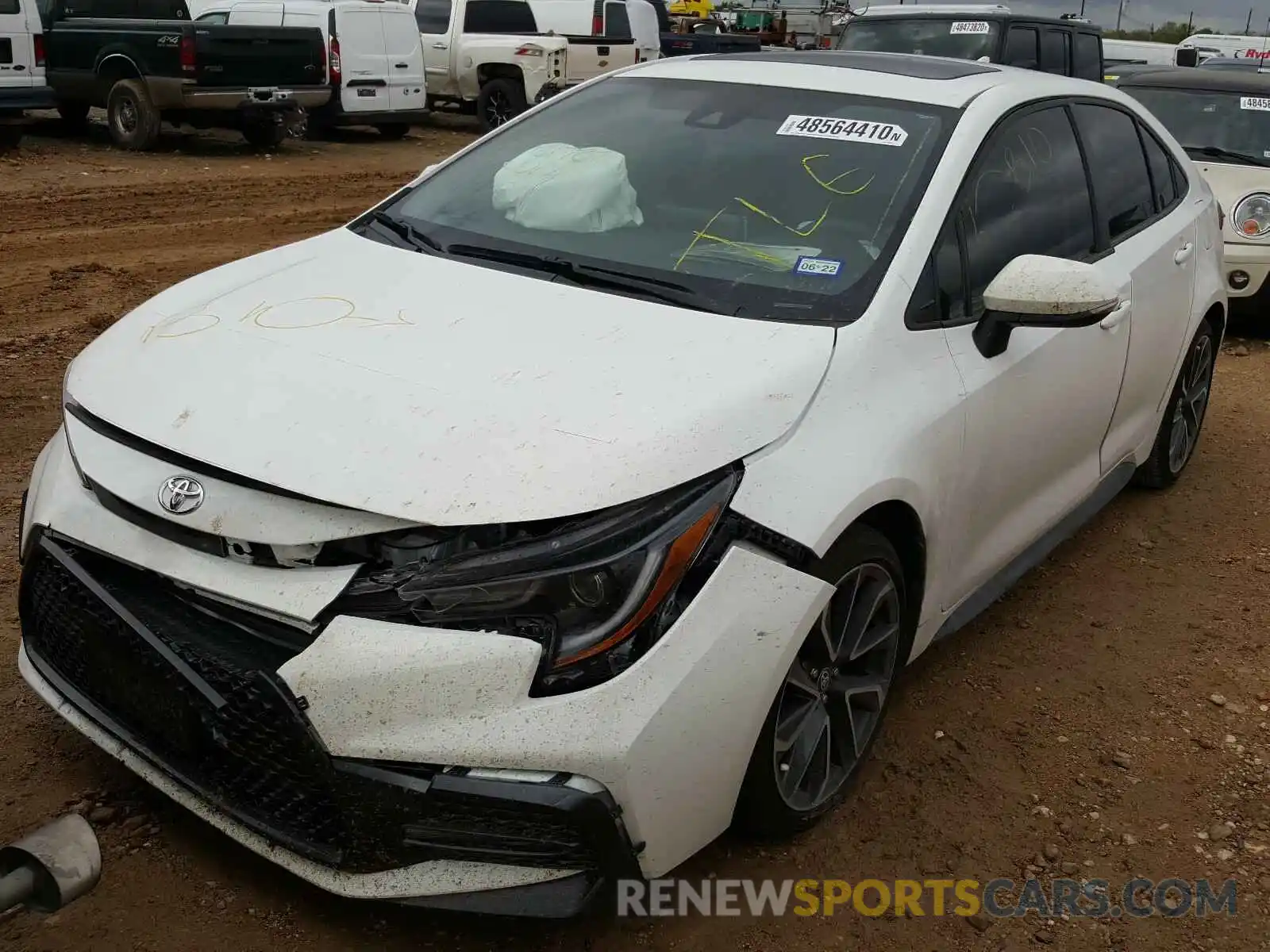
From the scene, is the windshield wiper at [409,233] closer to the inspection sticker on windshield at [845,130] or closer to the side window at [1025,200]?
the inspection sticker on windshield at [845,130]

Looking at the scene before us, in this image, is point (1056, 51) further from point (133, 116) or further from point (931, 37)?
point (133, 116)

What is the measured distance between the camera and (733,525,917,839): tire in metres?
2.68

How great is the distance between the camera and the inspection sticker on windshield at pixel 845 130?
338 centimetres

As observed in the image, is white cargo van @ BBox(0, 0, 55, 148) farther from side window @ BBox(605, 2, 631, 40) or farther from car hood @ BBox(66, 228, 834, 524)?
car hood @ BBox(66, 228, 834, 524)

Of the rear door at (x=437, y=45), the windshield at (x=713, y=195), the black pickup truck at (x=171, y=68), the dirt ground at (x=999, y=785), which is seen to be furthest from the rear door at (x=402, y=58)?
the windshield at (x=713, y=195)

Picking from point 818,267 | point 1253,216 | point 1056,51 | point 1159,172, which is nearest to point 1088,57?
point 1056,51

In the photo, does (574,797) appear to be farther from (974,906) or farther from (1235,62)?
(1235,62)

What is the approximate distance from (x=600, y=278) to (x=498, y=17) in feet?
54.2

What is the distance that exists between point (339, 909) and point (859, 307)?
174 cm

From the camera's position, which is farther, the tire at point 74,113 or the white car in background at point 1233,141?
the tire at point 74,113

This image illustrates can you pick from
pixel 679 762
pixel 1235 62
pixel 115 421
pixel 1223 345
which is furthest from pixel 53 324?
pixel 1235 62

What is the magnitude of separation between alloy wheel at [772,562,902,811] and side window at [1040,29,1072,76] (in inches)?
393

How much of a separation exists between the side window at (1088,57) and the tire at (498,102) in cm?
785

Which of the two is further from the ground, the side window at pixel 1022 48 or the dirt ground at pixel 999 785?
the side window at pixel 1022 48
